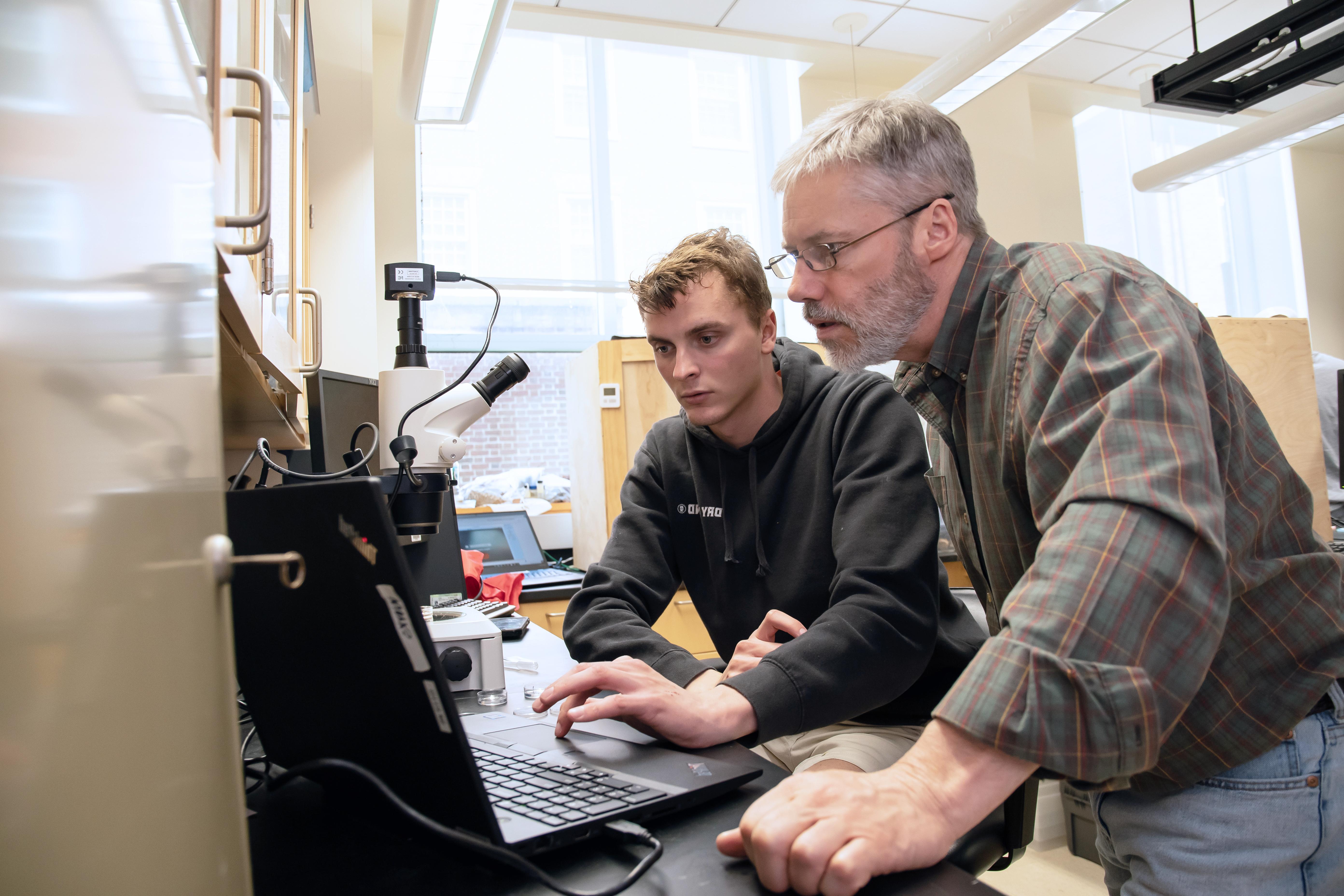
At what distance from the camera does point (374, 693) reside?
0.54m

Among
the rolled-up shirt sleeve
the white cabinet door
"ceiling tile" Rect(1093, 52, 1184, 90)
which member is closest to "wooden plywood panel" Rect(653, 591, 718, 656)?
the rolled-up shirt sleeve

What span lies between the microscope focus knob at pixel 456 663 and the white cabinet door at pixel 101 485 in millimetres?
741

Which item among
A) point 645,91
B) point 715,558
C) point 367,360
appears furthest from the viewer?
point 645,91

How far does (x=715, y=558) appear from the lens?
1445mm

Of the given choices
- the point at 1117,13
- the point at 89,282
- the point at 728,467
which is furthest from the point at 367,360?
the point at 1117,13

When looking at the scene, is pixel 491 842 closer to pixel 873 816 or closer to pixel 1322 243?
pixel 873 816

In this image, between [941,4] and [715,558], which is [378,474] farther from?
[941,4]

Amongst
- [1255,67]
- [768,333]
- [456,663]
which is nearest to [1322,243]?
[1255,67]

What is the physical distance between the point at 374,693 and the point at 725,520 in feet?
→ 3.03

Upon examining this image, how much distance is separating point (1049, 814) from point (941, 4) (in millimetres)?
3336

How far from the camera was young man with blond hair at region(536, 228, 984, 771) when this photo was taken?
92cm

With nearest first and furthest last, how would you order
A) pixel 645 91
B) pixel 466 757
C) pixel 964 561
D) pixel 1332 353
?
pixel 466 757
pixel 964 561
pixel 645 91
pixel 1332 353

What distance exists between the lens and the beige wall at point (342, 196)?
8.53 ft

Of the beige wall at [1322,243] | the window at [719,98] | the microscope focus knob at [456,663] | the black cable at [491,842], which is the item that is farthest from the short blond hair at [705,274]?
the beige wall at [1322,243]
